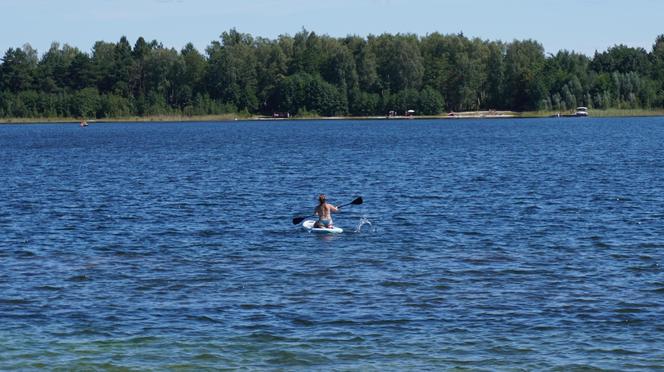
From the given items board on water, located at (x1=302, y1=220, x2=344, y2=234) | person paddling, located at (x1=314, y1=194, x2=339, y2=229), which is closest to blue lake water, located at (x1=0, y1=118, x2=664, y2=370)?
board on water, located at (x1=302, y1=220, x2=344, y2=234)

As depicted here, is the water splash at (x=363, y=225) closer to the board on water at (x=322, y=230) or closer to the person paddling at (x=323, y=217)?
the board on water at (x=322, y=230)

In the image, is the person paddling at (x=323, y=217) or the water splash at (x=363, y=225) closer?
the person paddling at (x=323, y=217)

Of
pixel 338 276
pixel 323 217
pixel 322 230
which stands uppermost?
pixel 323 217

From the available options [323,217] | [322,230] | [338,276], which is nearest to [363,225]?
[323,217]

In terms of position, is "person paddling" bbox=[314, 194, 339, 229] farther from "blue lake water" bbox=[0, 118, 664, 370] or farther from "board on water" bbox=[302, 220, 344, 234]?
"blue lake water" bbox=[0, 118, 664, 370]

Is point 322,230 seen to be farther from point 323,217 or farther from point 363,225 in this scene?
point 363,225

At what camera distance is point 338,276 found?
32.7 metres

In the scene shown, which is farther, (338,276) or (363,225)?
(363,225)

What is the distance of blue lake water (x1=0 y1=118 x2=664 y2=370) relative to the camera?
24.0 meters

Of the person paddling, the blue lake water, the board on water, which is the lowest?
the blue lake water

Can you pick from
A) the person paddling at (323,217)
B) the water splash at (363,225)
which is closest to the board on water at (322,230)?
the person paddling at (323,217)

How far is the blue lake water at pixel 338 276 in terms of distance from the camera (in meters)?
24.0

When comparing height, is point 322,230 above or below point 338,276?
above

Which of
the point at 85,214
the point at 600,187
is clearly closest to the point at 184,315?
the point at 85,214
